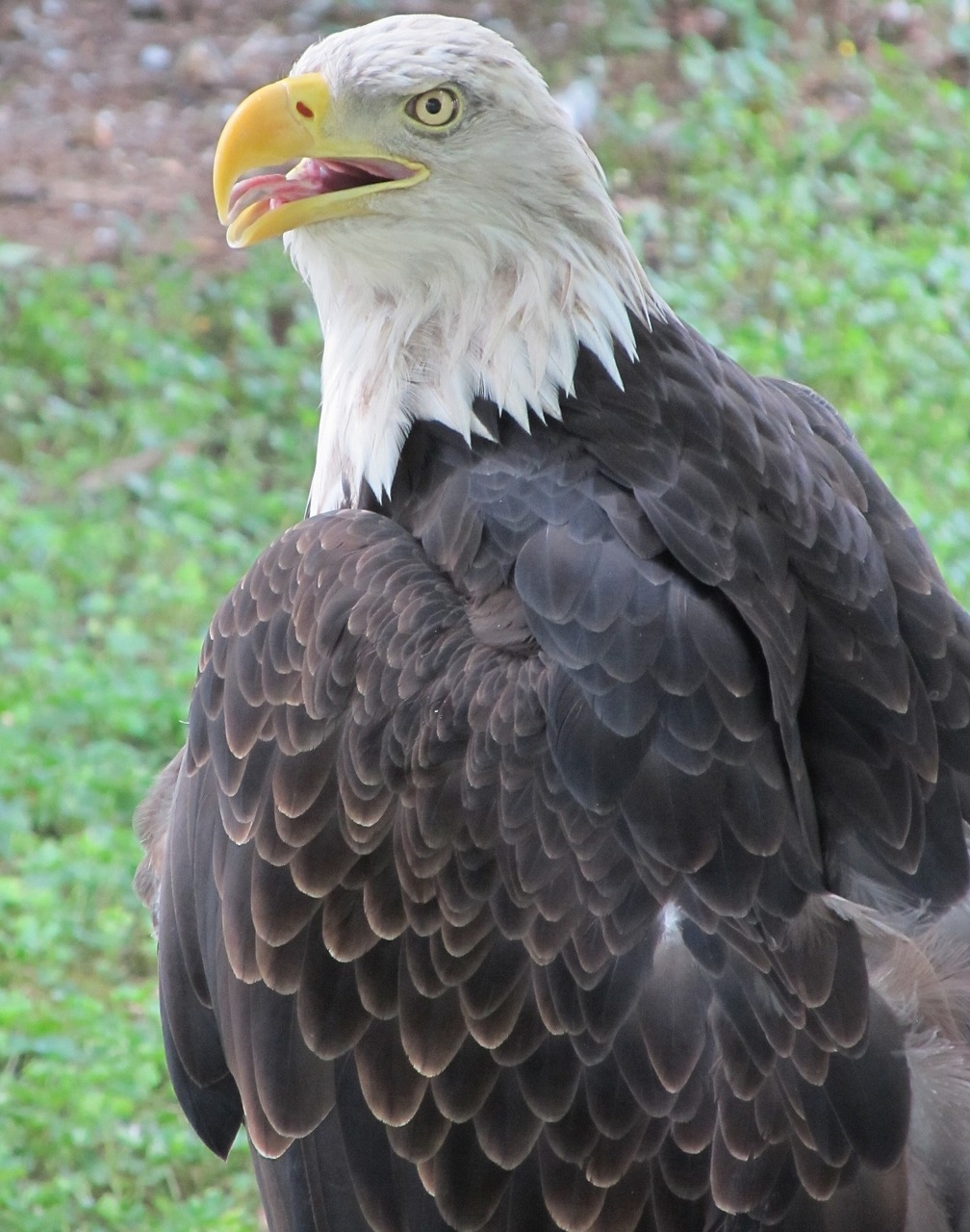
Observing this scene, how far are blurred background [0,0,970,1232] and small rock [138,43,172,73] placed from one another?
0.09 feet

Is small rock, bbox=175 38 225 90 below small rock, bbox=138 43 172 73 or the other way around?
the other way around

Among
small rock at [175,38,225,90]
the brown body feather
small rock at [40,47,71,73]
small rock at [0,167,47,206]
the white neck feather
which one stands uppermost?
the white neck feather

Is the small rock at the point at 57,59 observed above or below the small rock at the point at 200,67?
below

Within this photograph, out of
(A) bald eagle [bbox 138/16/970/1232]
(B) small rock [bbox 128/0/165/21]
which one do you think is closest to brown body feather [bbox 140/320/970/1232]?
(A) bald eagle [bbox 138/16/970/1232]

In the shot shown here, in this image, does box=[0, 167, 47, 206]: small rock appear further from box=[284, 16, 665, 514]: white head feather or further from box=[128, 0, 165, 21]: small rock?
box=[284, 16, 665, 514]: white head feather

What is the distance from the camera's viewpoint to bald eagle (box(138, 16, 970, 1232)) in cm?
302

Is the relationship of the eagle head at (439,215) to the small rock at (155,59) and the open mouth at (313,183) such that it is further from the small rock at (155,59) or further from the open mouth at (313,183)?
the small rock at (155,59)

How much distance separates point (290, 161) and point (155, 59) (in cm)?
572

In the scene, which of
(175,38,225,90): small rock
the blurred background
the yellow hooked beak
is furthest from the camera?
(175,38,225,90): small rock

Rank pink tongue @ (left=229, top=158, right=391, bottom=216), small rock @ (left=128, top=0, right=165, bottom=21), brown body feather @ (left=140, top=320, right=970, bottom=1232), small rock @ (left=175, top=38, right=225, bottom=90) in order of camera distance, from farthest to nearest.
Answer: small rock @ (left=128, top=0, right=165, bottom=21) < small rock @ (left=175, top=38, right=225, bottom=90) < pink tongue @ (left=229, top=158, right=391, bottom=216) < brown body feather @ (left=140, top=320, right=970, bottom=1232)

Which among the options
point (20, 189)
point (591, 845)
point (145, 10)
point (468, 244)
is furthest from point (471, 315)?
point (145, 10)

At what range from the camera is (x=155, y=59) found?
29.0ft

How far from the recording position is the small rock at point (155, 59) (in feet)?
29.0

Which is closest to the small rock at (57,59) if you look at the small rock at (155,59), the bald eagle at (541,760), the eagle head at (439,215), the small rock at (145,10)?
the small rock at (155,59)
